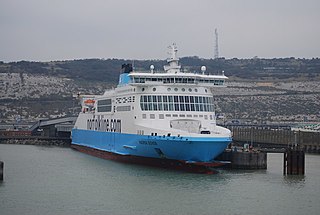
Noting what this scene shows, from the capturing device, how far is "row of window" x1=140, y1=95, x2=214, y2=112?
147ft

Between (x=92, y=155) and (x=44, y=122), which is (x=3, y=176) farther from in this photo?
(x=44, y=122)

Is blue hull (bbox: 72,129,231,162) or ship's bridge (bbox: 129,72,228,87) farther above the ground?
ship's bridge (bbox: 129,72,228,87)

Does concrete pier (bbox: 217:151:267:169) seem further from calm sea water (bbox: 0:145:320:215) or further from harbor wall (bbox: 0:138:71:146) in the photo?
harbor wall (bbox: 0:138:71:146)

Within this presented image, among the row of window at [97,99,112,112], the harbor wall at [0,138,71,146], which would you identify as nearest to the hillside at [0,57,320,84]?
the harbor wall at [0,138,71,146]

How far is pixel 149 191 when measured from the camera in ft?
117

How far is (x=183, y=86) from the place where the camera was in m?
45.7

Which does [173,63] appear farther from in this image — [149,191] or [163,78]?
[149,191]

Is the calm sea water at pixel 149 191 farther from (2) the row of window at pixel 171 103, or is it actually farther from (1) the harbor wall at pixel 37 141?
(1) the harbor wall at pixel 37 141

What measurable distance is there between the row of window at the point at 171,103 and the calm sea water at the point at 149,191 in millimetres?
4047

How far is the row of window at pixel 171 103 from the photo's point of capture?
44875mm

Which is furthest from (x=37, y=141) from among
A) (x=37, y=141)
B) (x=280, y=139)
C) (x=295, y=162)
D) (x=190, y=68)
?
(x=190, y=68)

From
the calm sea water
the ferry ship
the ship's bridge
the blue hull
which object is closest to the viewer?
the calm sea water

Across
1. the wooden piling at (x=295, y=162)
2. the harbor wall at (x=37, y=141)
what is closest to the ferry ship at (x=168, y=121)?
the wooden piling at (x=295, y=162)

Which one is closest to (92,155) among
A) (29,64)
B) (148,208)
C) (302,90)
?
(148,208)
